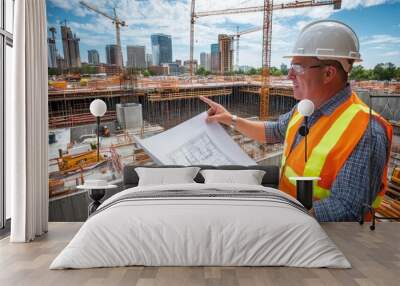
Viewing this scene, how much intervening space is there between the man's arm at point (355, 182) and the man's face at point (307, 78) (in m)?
0.71

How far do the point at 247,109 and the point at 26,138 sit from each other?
97.7 inches

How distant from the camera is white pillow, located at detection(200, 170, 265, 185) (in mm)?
5182

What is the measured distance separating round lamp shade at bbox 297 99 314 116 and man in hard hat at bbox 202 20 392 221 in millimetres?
127

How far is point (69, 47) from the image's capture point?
220 inches

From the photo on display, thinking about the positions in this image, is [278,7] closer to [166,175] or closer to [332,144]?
[332,144]

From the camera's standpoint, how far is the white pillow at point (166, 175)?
17.1 ft

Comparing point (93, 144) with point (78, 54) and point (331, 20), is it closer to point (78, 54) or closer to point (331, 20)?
point (78, 54)

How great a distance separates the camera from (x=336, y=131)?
16.9ft

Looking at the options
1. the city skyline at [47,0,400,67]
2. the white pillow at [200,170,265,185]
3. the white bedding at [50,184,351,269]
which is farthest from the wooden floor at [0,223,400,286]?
the city skyline at [47,0,400,67]

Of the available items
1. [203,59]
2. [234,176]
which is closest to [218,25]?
[203,59]

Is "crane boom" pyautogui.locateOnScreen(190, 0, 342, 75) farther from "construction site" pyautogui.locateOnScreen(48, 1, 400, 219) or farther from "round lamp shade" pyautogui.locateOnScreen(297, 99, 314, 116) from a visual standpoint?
"round lamp shade" pyautogui.locateOnScreen(297, 99, 314, 116)

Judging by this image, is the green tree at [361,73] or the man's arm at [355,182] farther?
the green tree at [361,73]

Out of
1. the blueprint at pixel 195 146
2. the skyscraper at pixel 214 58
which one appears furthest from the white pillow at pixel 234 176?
the skyscraper at pixel 214 58

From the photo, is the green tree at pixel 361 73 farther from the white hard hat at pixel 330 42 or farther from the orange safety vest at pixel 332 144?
the orange safety vest at pixel 332 144
